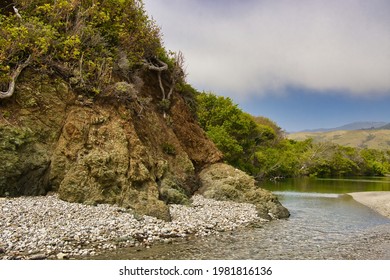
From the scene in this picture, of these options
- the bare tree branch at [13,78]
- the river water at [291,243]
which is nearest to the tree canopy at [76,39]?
the bare tree branch at [13,78]

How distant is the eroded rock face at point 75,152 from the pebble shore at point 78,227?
3.32 feet

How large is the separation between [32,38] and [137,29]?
360 inches

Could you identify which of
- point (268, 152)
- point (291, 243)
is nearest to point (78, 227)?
point (291, 243)

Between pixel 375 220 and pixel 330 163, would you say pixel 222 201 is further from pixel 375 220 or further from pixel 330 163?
pixel 330 163

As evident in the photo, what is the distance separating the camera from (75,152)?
19516 millimetres

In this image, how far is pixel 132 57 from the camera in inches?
1032

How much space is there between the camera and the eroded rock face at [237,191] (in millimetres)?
25141

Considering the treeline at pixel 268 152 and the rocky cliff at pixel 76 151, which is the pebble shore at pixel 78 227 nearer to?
the rocky cliff at pixel 76 151

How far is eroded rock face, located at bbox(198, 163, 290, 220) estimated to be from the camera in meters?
25.1

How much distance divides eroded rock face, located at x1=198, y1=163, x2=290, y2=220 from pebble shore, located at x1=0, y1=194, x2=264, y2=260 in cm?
543

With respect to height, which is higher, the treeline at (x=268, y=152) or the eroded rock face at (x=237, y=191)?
the treeline at (x=268, y=152)

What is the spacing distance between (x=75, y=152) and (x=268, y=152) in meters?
59.3

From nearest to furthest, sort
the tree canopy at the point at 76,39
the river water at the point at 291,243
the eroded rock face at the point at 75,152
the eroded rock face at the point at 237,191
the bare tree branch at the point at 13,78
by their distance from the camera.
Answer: the river water at the point at 291,243 → the eroded rock face at the point at 75,152 → the bare tree branch at the point at 13,78 → the tree canopy at the point at 76,39 → the eroded rock face at the point at 237,191

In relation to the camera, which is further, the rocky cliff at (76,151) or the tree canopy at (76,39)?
the tree canopy at (76,39)
